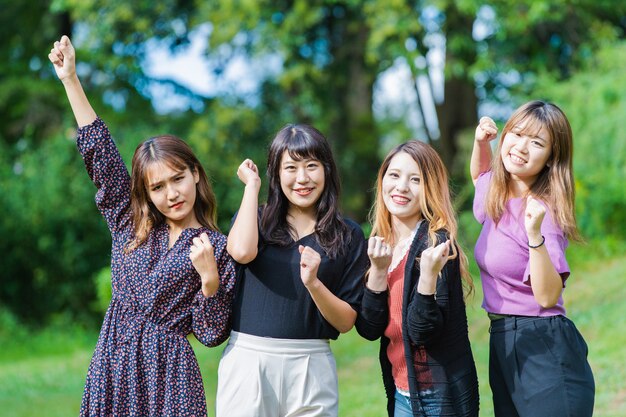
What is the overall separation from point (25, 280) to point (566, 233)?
34.9ft

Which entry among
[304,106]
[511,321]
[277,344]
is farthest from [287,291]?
[304,106]

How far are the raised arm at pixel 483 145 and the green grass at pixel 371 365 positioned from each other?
2447mm

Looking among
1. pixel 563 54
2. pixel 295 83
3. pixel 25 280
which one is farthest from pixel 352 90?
pixel 25 280

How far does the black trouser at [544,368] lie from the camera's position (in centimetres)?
316

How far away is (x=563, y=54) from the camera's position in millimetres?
12367

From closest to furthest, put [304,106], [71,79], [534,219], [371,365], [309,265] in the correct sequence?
[534,219]
[309,265]
[71,79]
[371,365]
[304,106]

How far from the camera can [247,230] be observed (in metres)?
3.28

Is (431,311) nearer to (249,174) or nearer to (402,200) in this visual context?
(402,200)

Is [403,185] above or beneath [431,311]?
above

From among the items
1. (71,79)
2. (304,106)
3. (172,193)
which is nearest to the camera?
(172,193)

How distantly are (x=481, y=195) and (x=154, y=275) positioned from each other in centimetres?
134

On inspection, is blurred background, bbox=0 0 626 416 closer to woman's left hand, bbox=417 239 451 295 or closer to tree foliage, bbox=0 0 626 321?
tree foliage, bbox=0 0 626 321

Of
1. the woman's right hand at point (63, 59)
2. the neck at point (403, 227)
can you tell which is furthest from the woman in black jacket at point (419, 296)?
the woman's right hand at point (63, 59)

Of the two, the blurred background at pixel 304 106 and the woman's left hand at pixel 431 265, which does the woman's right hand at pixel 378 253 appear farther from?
the blurred background at pixel 304 106
